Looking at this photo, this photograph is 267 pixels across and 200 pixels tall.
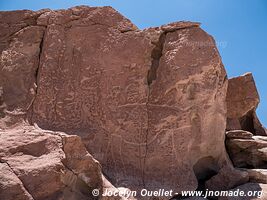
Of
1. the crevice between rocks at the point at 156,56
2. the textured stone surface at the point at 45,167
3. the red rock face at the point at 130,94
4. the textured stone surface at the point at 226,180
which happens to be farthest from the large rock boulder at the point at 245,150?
the textured stone surface at the point at 45,167

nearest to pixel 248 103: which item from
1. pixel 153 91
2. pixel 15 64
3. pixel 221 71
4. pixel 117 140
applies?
pixel 221 71

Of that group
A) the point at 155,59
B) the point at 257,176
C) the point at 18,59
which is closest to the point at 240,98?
the point at 257,176

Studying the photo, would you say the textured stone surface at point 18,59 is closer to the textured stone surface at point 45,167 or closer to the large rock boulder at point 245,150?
the textured stone surface at point 45,167

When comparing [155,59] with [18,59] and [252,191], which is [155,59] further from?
[252,191]

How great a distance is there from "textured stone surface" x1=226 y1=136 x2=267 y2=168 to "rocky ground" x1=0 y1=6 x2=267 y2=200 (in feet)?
2.47

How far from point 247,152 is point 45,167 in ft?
10.8

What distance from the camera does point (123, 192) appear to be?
3.46 meters

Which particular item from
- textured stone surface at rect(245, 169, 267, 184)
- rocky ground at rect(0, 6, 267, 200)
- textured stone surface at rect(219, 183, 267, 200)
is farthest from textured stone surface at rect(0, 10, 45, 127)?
textured stone surface at rect(245, 169, 267, 184)

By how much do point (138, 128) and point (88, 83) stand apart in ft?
2.91

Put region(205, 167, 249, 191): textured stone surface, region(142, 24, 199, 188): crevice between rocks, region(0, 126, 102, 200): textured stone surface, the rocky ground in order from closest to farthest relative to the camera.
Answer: region(0, 126, 102, 200): textured stone surface → the rocky ground → region(205, 167, 249, 191): textured stone surface → region(142, 24, 199, 188): crevice between rocks

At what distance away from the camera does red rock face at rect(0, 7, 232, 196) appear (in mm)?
3963

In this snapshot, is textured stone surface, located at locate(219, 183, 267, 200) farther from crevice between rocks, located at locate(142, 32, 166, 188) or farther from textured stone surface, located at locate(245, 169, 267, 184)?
crevice between rocks, located at locate(142, 32, 166, 188)

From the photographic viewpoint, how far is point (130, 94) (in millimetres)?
4176

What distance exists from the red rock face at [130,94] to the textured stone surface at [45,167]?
46cm
